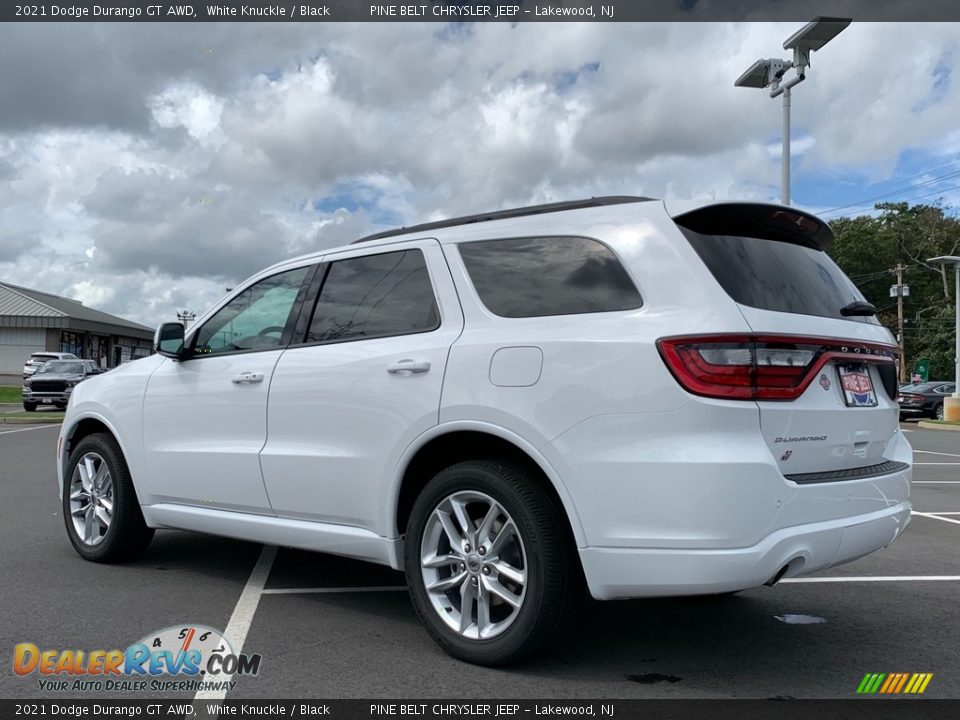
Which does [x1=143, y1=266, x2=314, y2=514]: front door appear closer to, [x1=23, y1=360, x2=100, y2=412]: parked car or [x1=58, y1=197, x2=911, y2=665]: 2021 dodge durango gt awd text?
[x1=58, y1=197, x2=911, y2=665]: 2021 dodge durango gt awd text

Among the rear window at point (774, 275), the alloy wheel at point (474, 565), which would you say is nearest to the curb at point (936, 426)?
the rear window at point (774, 275)

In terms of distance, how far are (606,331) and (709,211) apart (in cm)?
70

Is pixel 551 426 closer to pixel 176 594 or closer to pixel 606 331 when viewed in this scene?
pixel 606 331

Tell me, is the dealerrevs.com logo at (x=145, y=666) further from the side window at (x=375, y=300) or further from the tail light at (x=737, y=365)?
the tail light at (x=737, y=365)

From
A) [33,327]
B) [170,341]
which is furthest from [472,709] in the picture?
[33,327]

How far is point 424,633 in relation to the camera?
14.1ft

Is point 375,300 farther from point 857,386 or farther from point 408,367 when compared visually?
point 857,386

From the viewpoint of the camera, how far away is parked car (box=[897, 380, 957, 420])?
3053 cm

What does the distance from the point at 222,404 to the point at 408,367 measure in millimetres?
1425

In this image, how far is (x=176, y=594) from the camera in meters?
5.00

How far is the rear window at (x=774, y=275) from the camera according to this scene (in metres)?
3.59

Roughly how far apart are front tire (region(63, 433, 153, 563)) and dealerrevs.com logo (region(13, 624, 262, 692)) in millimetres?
1602

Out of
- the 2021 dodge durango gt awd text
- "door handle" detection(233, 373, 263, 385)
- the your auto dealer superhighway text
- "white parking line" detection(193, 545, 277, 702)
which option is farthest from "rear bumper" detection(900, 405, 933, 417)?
the your auto dealer superhighway text

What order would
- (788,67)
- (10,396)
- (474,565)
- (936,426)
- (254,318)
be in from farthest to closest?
1. (10,396)
2. (936,426)
3. (788,67)
4. (254,318)
5. (474,565)
